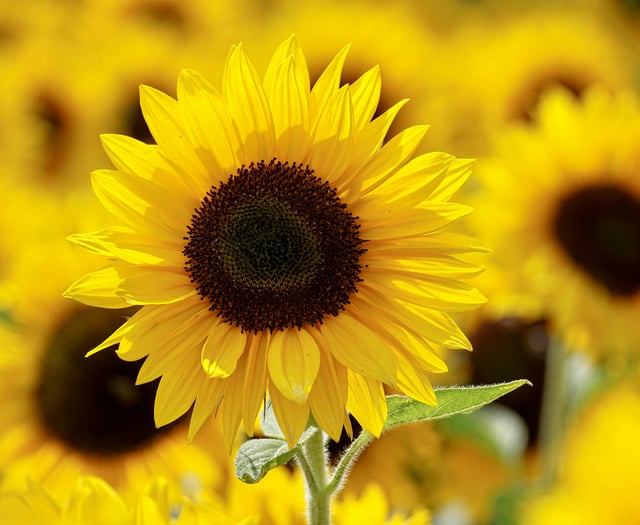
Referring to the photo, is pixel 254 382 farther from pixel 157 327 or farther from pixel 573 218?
pixel 573 218

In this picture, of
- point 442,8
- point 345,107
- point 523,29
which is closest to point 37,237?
point 345,107

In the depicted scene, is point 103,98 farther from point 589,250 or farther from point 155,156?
point 155,156

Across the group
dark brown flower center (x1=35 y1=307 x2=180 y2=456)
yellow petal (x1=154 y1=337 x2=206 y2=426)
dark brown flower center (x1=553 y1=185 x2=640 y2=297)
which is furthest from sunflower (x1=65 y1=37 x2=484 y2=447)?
dark brown flower center (x1=553 y1=185 x2=640 y2=297)

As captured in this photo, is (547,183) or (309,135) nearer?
(309,135)

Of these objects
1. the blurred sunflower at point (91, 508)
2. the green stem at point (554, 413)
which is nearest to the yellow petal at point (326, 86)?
the blurred sunflower at point (91, 508)

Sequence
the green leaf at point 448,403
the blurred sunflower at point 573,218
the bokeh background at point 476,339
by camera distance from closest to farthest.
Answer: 1. the green leaf at point 448,403
2. the bokeh background at point 476,339
3. the blurred sunflower at point 573,218

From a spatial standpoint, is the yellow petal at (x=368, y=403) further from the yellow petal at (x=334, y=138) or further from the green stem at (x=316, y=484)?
the yellow petal at (x=334, y=138)
